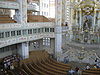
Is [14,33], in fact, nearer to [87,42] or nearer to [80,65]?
[80,65]

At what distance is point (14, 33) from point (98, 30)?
17.6 meters

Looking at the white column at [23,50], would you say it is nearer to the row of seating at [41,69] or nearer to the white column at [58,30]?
the row of seating at [41,69]

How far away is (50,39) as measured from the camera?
25.2 m

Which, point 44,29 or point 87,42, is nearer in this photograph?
point 44,29

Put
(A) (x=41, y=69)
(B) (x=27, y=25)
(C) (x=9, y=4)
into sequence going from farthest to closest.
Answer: (B) (x=27, y=25), (C) (x=9, y=4), (A) (x=41, y=69)

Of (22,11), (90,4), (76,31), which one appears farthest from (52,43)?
(90,4)

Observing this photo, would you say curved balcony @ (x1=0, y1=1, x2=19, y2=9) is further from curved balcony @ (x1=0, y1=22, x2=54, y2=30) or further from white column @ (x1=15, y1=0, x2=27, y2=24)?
curved balcony @ (x1=0, y1=22, x2=54, y2=30)

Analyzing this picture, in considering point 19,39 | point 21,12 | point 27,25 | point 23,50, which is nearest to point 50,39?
point 27,25

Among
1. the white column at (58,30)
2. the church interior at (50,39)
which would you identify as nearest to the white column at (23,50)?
the church interior at (50,39)

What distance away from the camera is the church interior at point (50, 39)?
15938mm

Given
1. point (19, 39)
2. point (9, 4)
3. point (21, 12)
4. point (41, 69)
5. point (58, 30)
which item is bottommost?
point (41, 69)

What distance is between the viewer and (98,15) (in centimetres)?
2744

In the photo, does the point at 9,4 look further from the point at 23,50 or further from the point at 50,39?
the point at 50,39

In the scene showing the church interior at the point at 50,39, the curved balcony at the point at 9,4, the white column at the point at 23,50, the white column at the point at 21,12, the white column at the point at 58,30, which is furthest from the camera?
the white column at the point at 58,30
